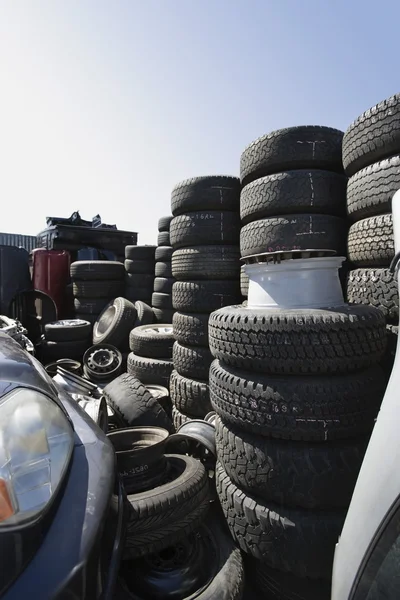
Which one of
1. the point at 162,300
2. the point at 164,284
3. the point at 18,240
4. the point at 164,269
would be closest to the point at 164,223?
the point at 164,269

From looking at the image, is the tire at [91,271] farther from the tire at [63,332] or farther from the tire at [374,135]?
the tire at [374,135]

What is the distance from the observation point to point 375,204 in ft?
6.23

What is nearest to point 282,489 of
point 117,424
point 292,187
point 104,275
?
point 117,424

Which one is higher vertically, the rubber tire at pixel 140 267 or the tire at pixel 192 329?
the rubber tire at pixel 140 267

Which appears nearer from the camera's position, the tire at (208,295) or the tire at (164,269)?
the tire at (208,295)

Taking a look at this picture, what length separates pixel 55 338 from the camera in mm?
4703

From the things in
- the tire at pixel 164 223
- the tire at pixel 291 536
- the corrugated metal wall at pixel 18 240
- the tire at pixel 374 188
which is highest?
the corrugated metal wall at pixel 18 240

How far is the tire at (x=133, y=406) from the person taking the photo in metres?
2.45

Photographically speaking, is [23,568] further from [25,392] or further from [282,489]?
[282,489]

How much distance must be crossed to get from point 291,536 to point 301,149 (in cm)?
216

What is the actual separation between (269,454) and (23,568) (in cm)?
104

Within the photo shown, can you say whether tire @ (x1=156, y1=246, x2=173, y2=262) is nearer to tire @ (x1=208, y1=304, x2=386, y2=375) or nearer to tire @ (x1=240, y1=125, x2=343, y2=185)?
tire @ (x1=240, y1=125, x2=343, y2=185)

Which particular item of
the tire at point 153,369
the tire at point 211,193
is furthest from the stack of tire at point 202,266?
the tire at point 153,369

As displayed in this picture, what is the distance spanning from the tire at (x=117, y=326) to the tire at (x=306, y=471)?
328 cm
